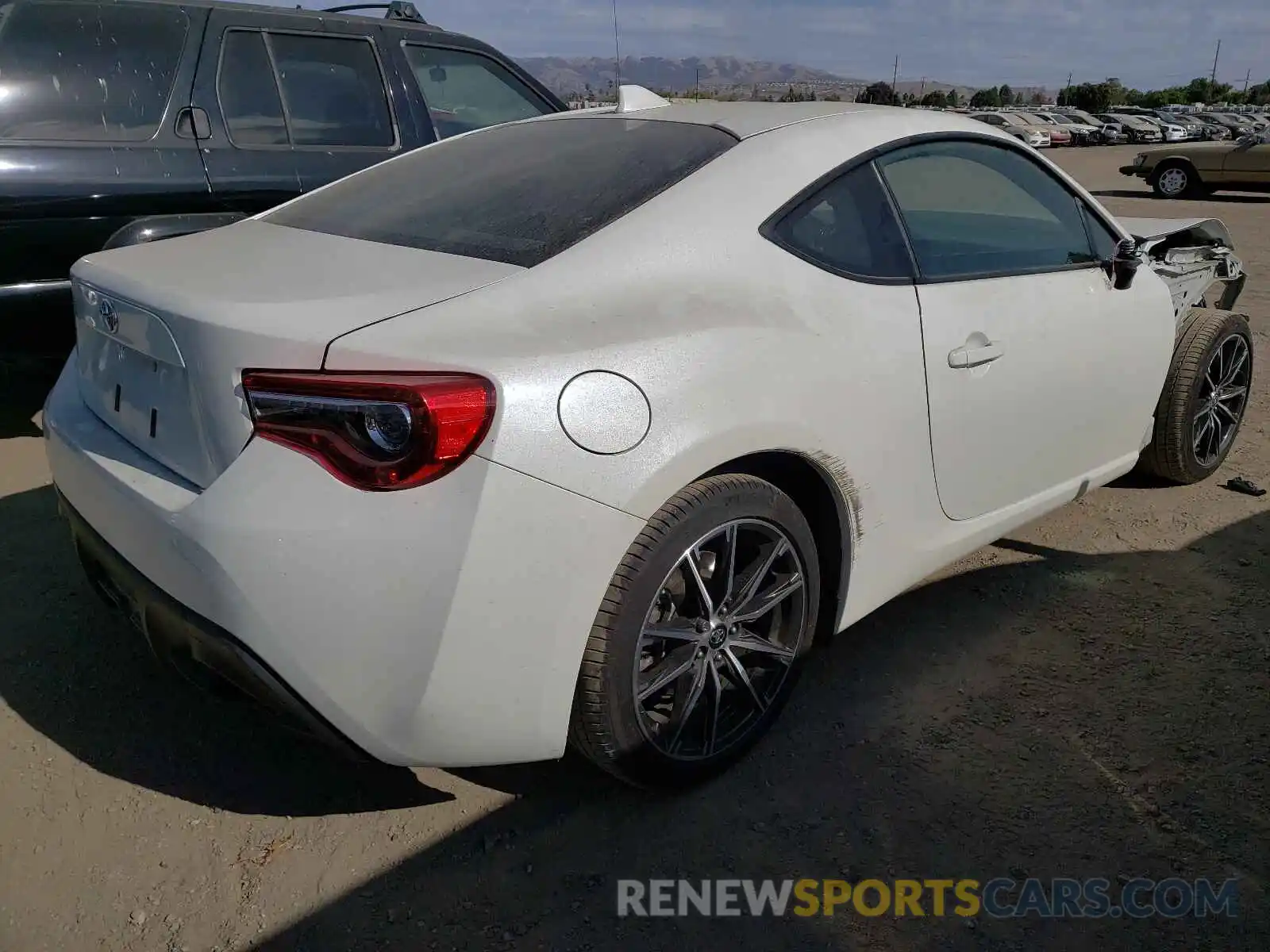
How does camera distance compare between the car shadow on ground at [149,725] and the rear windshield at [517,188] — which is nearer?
the rear windshield at [517,188]

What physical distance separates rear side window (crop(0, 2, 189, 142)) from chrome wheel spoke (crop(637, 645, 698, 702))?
345cm

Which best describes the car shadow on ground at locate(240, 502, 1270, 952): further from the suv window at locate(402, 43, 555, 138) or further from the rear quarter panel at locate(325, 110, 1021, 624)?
the suv window at locate(402, 43, 555, 138)

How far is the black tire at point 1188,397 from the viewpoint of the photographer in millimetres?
3820

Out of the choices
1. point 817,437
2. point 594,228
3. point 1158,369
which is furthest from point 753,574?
point 1158,369

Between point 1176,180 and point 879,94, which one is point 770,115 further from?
point 879,94

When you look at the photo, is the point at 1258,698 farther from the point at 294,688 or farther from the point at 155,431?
the point at 155,431

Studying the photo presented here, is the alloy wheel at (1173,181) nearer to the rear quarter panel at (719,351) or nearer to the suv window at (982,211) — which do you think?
the suv window at (982,211)

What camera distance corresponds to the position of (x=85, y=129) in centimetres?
401

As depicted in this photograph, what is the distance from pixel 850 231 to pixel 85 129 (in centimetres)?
332

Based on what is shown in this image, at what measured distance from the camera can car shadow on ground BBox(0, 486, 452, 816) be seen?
2.32 metres

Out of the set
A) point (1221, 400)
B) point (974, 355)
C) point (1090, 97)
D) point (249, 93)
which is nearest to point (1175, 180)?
point (1221, 400)

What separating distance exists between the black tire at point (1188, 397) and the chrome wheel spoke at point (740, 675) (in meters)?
2.41

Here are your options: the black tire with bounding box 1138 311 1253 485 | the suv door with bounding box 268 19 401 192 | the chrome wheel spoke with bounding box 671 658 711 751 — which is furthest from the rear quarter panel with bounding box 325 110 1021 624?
the suv door with bounding box 268 19 401 192

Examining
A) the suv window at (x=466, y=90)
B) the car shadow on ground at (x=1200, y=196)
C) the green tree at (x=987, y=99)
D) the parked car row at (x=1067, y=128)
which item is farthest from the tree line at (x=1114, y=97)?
the suv window at (x=466, y=90)
